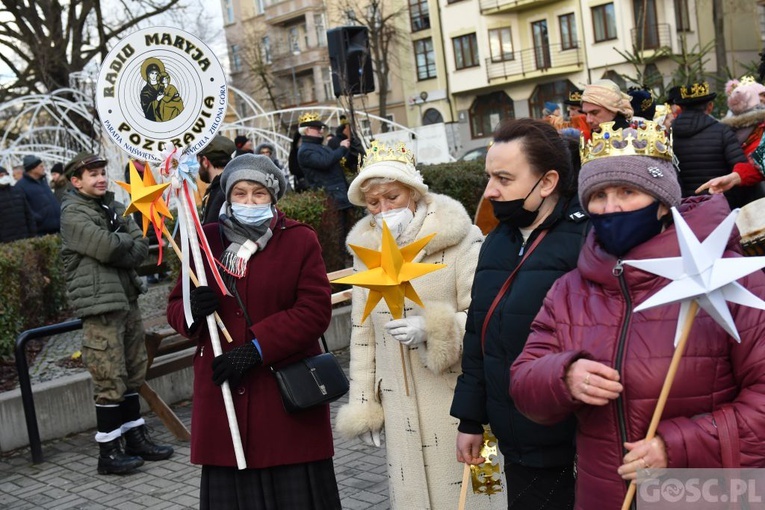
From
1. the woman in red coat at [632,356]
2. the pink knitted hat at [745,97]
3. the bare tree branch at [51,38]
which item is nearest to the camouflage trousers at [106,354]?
the woman in red coat at [632,356]

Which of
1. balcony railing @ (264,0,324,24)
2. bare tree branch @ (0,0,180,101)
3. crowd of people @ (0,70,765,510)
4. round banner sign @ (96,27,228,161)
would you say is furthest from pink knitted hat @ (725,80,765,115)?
balcony railing @ (264,0,324,24)

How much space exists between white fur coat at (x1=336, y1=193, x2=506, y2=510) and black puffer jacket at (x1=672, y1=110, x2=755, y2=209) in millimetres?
3599

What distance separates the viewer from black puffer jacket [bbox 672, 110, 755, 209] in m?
7.23

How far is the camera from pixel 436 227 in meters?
4.23

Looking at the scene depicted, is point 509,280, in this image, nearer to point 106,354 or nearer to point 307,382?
point 307,382

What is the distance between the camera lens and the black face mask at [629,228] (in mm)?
2557

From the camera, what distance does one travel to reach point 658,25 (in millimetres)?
42031

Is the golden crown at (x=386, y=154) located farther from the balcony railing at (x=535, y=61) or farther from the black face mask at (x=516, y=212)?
the balcony railing at (x=535, y=61)

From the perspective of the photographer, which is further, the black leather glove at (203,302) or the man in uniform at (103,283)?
the man in uniform at (103,283)

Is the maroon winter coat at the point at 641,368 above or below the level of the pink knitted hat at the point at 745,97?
below

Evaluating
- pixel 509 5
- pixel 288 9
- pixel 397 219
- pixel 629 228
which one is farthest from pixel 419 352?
pixel 288 9

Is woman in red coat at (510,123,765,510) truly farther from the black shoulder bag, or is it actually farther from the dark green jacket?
the dark green jacket

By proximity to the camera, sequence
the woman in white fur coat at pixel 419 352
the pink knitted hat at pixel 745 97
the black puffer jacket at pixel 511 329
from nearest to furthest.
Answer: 1. the black puffer jacket at pixel 511 329
2. the woman in white fur coat at pixel 419 352
3. the pink knitted hat at pixel 745 97

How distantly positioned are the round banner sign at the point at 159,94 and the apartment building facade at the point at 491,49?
37037 mm
